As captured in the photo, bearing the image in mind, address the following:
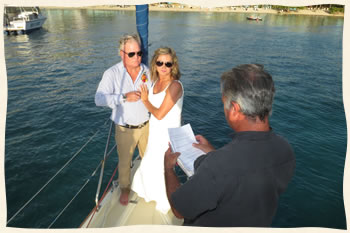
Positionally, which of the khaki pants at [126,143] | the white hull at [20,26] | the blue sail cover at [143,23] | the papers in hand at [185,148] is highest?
the white hull at [20,26]

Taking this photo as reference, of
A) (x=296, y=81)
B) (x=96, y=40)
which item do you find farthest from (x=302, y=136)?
(x=96, y=40)

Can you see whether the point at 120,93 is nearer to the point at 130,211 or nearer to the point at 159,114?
the point at 159,114

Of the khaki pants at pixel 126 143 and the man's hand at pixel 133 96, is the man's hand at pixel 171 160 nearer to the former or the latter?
the man's hand at pixel 133 96

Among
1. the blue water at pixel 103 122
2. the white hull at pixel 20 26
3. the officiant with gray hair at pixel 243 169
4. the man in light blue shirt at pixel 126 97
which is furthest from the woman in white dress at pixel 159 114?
the white hull at pixel 20 26

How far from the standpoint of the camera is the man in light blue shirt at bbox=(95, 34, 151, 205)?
304 centimetres

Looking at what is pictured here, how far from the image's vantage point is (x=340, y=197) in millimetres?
6418

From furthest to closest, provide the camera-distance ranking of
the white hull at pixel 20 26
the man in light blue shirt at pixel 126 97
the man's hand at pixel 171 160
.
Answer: the white hull at pixel 20 26, the man in light blue shirt at pixel 126 97, the man's hand at pixel 171 160

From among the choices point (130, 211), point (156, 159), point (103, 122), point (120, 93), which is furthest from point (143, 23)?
point (103, 122)

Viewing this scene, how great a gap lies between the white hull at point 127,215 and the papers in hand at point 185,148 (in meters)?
1.65

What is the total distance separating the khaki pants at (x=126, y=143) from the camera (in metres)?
3.38

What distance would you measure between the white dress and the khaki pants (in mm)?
251

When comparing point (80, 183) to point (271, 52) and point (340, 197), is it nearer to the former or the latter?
point (340, 197)

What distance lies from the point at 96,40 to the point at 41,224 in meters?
28.7

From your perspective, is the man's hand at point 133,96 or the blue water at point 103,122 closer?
the man's hand at point 133,96
